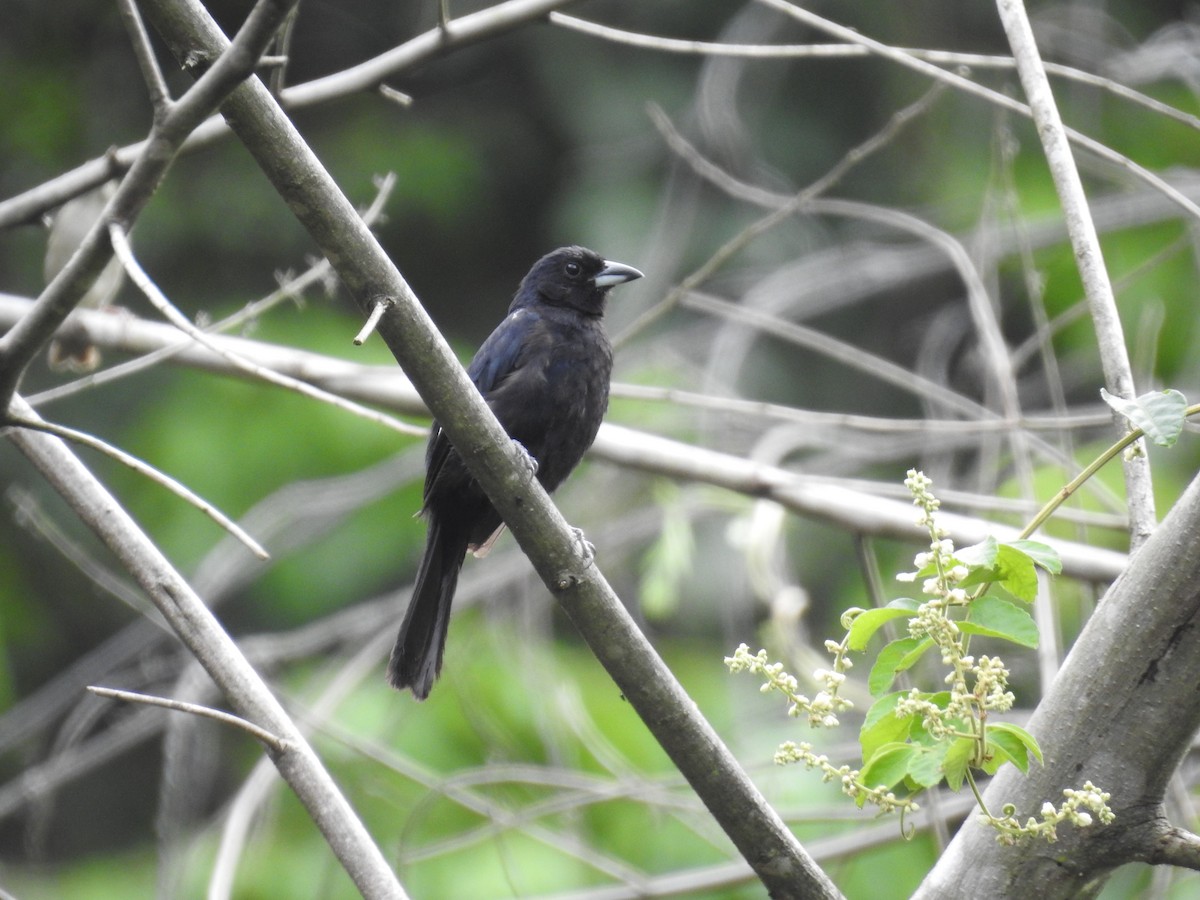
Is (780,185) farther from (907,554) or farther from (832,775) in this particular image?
(832,775)

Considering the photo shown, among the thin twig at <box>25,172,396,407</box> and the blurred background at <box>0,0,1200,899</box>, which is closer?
the thin twig at <box>25,172,396,407</box>

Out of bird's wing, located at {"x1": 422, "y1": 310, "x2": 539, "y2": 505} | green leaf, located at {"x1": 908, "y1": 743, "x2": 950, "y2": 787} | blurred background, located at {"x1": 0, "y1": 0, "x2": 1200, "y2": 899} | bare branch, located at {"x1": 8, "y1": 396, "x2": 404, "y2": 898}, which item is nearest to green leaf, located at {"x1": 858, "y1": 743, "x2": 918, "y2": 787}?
green leaf, located at {"x1": 908, "y1": 743, "x2": 950, "y2": 787}

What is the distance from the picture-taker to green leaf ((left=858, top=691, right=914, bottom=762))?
1548 millimetres

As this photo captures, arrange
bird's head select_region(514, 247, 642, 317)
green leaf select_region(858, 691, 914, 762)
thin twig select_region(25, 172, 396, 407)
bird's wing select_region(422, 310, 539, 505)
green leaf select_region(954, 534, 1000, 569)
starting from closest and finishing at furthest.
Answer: green leaf select_region(954, 534, 1000, 569)
green leaf select_region(858, 691, 914, 762)
thin twig select_region(25, 172, 396, 407)
bird's wing select_region(422, 310, 539, 505)
bird's head select_region(514, 247, 642, 317)

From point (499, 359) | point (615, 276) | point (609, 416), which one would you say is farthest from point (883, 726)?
point (609, 416)

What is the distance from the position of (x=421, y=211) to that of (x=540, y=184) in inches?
41.9

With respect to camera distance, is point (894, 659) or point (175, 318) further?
point (175, 318)

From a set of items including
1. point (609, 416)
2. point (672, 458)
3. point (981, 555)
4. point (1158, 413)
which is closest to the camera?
point (981, 555)

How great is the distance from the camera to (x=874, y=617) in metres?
1.52

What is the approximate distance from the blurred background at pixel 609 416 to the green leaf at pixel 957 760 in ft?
3.60

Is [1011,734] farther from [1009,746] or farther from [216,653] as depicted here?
[216,653]

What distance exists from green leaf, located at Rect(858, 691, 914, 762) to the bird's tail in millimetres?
1668

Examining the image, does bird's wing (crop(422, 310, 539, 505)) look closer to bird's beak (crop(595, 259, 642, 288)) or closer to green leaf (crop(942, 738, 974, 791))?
bird's beak (crop(595, 259, 642, 288))

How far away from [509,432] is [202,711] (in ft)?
5.75
